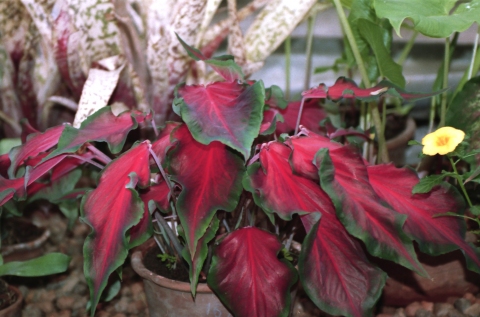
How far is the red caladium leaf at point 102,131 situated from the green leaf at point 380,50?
0.50m

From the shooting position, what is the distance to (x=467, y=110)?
4.18ft

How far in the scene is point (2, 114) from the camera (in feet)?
5.30

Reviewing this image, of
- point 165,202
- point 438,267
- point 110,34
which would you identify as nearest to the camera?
point 165,202

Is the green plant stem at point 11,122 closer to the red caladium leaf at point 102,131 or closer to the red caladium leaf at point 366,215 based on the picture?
the red caladium leaf at point 102,131

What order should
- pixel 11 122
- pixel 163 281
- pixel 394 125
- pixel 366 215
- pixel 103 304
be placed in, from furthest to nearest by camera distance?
pixel 394 125 < pixel 11 122 < pixel 103 304 < pixel 163 281 < pixel 366 215

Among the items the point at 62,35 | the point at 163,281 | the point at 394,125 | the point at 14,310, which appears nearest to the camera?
the point at 163,281

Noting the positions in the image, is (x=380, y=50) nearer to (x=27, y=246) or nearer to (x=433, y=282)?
(x=433, y=282)

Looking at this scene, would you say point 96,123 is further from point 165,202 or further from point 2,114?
point 2,114

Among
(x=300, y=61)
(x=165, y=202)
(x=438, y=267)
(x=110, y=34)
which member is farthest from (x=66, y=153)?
(x=300, y=61)

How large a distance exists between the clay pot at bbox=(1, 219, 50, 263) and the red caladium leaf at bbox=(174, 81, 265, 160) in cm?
64

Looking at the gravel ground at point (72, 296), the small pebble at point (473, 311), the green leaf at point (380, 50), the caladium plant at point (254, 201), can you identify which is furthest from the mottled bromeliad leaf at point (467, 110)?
the gravel ground at point (72, 296)

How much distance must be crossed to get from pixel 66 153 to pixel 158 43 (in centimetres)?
47

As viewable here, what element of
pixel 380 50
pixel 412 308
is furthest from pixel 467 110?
pixel 412 308

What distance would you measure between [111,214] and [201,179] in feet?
0.51
